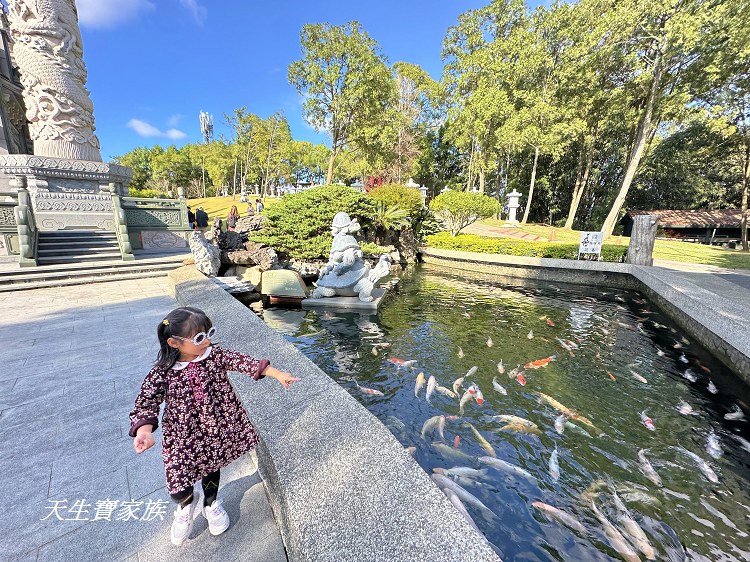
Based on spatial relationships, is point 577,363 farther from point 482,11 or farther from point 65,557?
point 482,11

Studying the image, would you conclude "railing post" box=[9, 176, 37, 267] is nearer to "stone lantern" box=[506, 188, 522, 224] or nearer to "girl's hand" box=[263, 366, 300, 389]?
"girl's hand" box=[263, 366, 300, 389]

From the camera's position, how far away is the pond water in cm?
279

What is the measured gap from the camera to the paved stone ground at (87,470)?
6.03ft

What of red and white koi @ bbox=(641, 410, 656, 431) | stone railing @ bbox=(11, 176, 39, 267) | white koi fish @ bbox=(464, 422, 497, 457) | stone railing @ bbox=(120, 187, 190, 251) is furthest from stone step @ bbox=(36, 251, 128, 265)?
red and white koi @ bbox=(641, 410, 656, 431)

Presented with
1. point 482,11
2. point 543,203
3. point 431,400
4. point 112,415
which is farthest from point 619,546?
point 543,203

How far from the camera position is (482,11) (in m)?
23.3

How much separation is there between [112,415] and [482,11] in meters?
31.3

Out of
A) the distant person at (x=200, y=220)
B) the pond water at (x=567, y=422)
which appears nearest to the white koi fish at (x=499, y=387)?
the pond water at (x=567, y=422)

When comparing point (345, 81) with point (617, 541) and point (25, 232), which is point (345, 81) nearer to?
point (25, 232)

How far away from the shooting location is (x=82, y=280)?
853cm

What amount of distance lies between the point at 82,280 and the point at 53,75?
362 inches

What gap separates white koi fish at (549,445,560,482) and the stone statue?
18.7 ft

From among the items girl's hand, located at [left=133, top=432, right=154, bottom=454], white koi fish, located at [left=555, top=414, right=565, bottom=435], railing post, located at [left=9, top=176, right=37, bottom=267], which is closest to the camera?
girl's hand, located at [left=133, top=432, right=154, bottom=454]

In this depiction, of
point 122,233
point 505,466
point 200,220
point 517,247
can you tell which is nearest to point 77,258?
point 122,233
